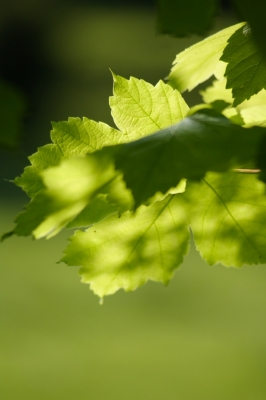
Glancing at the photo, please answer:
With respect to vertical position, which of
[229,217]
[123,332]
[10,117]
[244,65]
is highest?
[244,65]

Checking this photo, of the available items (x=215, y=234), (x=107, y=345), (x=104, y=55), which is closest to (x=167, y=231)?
(x=215, y=234)

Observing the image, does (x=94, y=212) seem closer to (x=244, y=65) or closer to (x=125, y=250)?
(x=125, y=250)

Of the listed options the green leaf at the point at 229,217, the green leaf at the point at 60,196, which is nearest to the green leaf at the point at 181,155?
the green leaf at the point at 60,196

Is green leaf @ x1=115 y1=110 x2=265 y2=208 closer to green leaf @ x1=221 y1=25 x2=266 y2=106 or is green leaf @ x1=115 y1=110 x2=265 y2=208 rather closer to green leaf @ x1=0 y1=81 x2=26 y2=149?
green leaf @ x1=221 y1=25 x2=266 y2=106

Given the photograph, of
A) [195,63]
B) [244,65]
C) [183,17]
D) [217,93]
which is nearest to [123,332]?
[217,93]

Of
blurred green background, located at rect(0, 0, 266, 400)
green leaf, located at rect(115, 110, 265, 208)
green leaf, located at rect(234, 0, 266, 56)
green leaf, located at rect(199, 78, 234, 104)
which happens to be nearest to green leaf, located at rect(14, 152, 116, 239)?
green leaf, located at rect(115, 110, 265, 208)

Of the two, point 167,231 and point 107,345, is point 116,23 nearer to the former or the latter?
point 107,345
